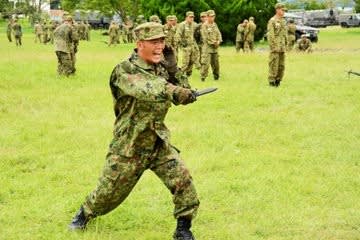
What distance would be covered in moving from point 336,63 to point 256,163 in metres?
14.4

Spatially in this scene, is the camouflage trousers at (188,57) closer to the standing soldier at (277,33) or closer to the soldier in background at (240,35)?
the standing soldier at (277,33)

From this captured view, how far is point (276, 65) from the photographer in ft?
50.4

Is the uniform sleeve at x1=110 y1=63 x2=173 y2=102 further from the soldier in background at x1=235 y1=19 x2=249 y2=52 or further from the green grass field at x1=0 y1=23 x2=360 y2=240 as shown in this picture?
the soldier in background at x1=235 y1=19 x2=249 y2=52

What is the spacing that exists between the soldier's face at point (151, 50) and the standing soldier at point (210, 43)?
11.5m

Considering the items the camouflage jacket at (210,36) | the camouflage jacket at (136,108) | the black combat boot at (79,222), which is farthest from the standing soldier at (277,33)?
the camouflage jacket at (136,108)

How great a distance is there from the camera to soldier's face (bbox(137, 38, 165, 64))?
4.96 m

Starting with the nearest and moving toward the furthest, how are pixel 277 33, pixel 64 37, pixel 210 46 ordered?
pixel 277 33, pixel 210 46, pixel 64 37

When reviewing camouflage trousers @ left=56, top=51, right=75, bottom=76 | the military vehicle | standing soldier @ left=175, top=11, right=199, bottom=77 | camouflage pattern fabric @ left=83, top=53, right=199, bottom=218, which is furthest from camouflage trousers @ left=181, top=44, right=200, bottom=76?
the military vehicle

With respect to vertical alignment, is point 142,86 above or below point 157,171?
above

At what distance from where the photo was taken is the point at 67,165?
8.53 metres

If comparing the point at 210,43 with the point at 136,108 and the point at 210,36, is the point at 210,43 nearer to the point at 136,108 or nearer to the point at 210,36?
the point at 210,36

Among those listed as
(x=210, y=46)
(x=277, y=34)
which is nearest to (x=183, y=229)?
(x=277, y=34)

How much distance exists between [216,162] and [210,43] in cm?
841

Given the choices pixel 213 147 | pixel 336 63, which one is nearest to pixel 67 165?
pixel 213 147
